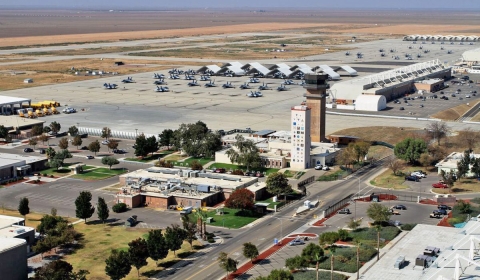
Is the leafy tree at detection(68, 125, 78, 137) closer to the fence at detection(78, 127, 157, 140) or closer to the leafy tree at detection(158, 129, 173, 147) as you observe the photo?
the fence at detection(78, 127, 157, 140)

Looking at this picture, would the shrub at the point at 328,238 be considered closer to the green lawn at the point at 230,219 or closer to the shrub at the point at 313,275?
the shrub at the point at 313,275

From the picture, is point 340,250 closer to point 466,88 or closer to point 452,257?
point 452,257

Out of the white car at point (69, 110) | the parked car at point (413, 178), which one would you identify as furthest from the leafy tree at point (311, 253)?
the white car at point (69, 110)

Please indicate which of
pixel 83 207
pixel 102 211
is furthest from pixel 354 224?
pixel 83 207

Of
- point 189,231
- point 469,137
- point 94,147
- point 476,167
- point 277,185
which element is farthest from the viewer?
point 469,137

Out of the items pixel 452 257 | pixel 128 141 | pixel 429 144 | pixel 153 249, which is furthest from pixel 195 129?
pixel 452 257

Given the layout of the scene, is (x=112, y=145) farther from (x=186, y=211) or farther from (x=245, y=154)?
(x=186, y=211)

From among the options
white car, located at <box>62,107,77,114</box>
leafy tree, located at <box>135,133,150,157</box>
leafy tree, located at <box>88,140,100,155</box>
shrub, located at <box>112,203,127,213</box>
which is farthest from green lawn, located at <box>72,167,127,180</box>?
white car, located at <box>62,107,77,114</box>
